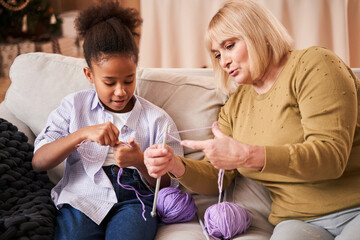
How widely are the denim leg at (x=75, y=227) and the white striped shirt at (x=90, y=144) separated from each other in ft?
0.16

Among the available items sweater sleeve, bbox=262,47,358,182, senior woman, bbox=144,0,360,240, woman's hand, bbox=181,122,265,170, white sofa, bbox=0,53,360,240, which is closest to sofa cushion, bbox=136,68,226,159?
white sofa, bbox=0,53,360,240

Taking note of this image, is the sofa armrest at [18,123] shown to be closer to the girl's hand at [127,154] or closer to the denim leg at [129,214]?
the denim leg at [129,214]

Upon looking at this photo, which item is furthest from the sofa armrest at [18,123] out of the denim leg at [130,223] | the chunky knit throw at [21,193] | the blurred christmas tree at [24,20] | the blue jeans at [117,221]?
the blurred christmas tree at [24,20]

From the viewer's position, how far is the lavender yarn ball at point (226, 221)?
1.35 meters

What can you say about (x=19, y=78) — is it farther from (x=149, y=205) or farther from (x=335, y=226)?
(x=335, y=226)

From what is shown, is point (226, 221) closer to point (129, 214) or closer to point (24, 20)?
point (129, 214)

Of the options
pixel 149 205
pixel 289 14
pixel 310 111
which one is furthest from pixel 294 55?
pixel 289 14

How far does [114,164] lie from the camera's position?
1521mm

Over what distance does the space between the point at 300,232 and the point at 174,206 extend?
417 millimetres

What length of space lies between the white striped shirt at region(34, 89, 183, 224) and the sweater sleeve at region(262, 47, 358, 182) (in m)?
0.53

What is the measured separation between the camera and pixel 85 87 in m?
1.72

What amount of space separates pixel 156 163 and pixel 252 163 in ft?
0.99

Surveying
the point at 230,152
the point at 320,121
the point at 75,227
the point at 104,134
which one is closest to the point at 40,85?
the point at 104,134

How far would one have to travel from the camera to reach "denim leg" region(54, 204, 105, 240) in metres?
1.32
